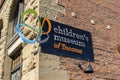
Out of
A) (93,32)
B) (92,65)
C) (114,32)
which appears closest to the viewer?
(92,65)

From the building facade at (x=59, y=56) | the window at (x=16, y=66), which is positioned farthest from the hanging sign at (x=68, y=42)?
Result: the window at (x=16, y=66)

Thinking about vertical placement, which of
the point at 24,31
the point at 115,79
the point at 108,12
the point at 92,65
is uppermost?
the point at 108,12

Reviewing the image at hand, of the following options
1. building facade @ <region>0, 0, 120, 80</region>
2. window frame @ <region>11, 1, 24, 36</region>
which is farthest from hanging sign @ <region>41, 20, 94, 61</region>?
window frame @ <region>11, 1, 24, 36</region>

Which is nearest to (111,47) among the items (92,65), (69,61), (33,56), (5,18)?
(92,65)

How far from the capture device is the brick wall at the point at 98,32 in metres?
7.40

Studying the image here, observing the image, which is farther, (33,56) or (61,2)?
(61,2)

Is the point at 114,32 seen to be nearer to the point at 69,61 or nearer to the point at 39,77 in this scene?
the point at 69,61

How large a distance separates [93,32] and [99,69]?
4.20ft

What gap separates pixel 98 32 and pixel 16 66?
3.20 meters

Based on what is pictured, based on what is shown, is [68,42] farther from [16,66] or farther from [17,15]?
[17,15]

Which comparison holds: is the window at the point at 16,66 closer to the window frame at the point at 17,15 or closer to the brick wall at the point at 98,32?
the window frame at the point at 17,15

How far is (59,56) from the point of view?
23.1ft

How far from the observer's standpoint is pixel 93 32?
828 centimetres

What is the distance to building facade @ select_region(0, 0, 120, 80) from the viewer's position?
22.4 feet
